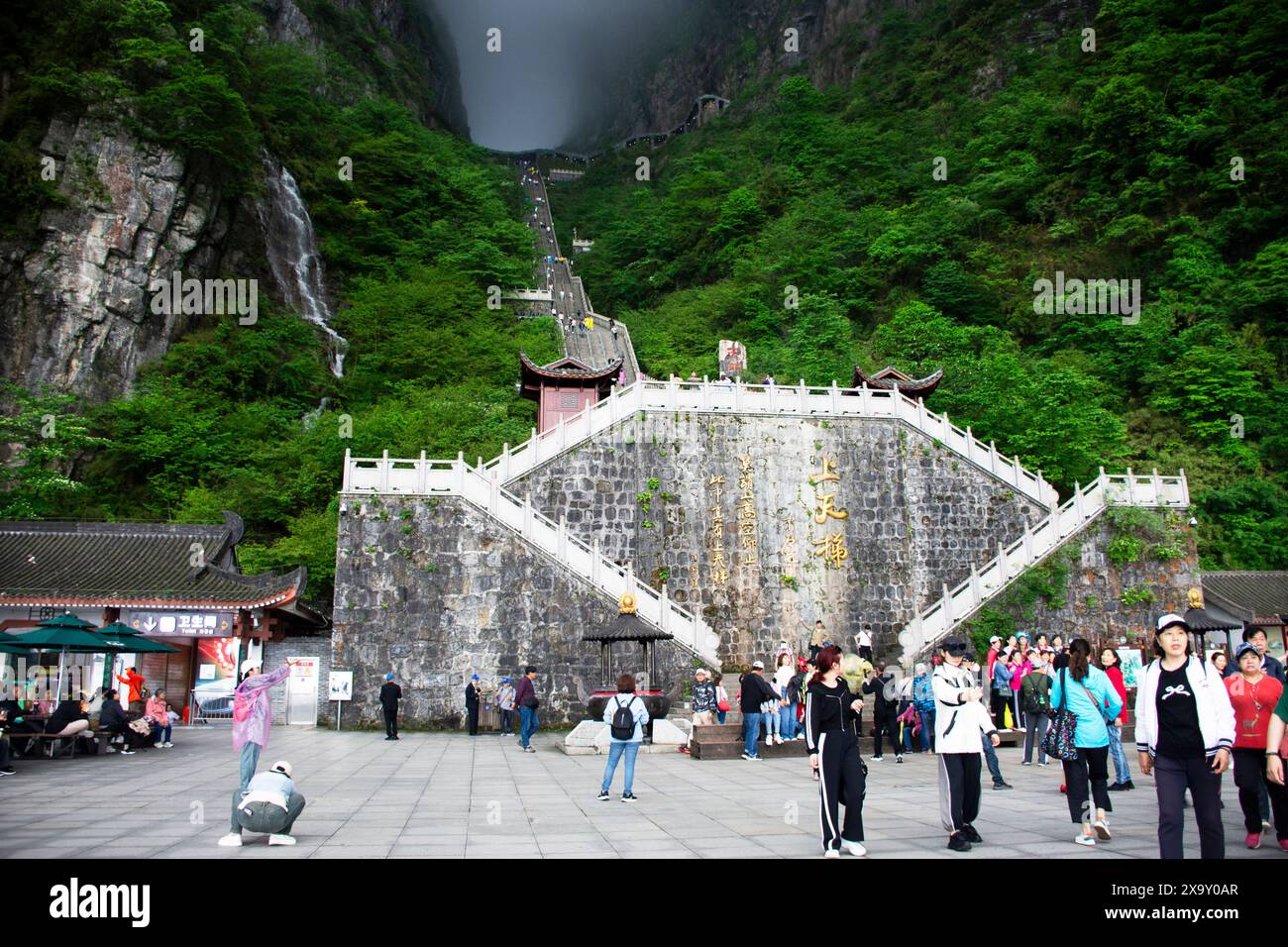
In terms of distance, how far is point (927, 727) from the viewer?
1477cm

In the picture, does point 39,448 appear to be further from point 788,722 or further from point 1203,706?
point 1203,706

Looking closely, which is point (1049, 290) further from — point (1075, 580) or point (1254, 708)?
point (1254, 708)

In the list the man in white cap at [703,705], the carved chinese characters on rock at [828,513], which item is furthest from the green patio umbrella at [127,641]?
the carved chinese characters on rock at [828,513]

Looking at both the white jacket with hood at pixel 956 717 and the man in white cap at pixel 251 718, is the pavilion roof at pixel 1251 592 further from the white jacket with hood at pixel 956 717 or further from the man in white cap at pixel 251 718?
the man in white cap at pixel 251 718

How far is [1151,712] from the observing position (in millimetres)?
5828

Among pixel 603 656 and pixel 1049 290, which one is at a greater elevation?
pixel 1049 290

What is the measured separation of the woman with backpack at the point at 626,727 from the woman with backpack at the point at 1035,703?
439cm

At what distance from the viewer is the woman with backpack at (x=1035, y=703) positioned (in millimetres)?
10406

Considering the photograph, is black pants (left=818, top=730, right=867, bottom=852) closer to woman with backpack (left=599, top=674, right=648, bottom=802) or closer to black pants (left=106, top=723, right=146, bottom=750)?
woman with backpack (left=599, top=674, right=648, bottom=802)

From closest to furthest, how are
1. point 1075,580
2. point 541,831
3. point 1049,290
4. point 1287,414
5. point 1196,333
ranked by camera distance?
point 541,831 < point 1075,580 < point 1287,414 < point 1196,333 < point 1049,290

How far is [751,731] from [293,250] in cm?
3766

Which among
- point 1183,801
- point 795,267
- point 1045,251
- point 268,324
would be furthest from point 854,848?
point 795,267

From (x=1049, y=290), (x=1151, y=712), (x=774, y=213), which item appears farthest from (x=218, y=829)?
(x=774, y=213)

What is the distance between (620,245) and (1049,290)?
29.2 meters
